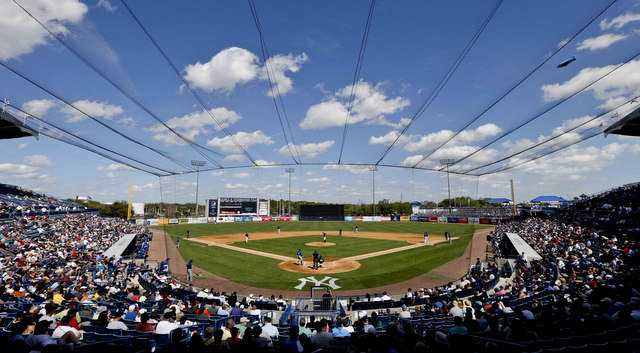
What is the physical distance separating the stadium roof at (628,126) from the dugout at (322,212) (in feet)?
195

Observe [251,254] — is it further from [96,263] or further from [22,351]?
[22,351]

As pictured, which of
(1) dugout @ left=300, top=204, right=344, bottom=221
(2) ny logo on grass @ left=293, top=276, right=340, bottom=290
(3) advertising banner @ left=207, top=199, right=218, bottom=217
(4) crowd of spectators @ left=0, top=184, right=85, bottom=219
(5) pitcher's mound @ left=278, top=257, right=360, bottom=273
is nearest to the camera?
(2) ny logo on grass @ left=293, top=276, right=340, bottom=290

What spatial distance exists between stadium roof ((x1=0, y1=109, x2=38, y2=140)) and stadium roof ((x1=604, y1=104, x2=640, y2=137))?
5019 cm

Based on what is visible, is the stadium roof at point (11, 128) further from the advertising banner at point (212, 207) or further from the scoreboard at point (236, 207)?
the scoreboard at point (236, 207)

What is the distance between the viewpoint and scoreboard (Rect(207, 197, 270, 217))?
9169 centimetres

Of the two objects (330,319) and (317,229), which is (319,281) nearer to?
(330,319)

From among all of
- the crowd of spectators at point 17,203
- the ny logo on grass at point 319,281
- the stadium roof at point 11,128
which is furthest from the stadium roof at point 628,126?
the crowd of spectators at point 17,203

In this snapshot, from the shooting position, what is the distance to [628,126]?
26.0 metres

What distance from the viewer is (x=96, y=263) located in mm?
21141

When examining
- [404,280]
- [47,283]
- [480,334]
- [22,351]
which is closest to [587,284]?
[404,280]

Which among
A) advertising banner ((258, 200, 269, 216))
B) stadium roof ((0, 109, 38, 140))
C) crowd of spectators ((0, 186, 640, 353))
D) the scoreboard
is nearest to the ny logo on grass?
crowd of spectators ((0, 186, 640, 353))

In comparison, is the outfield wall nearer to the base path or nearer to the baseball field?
the baseball field

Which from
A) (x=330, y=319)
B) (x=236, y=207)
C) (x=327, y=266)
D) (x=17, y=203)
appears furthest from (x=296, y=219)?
(x=330, y=319)

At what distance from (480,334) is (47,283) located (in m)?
18.8
